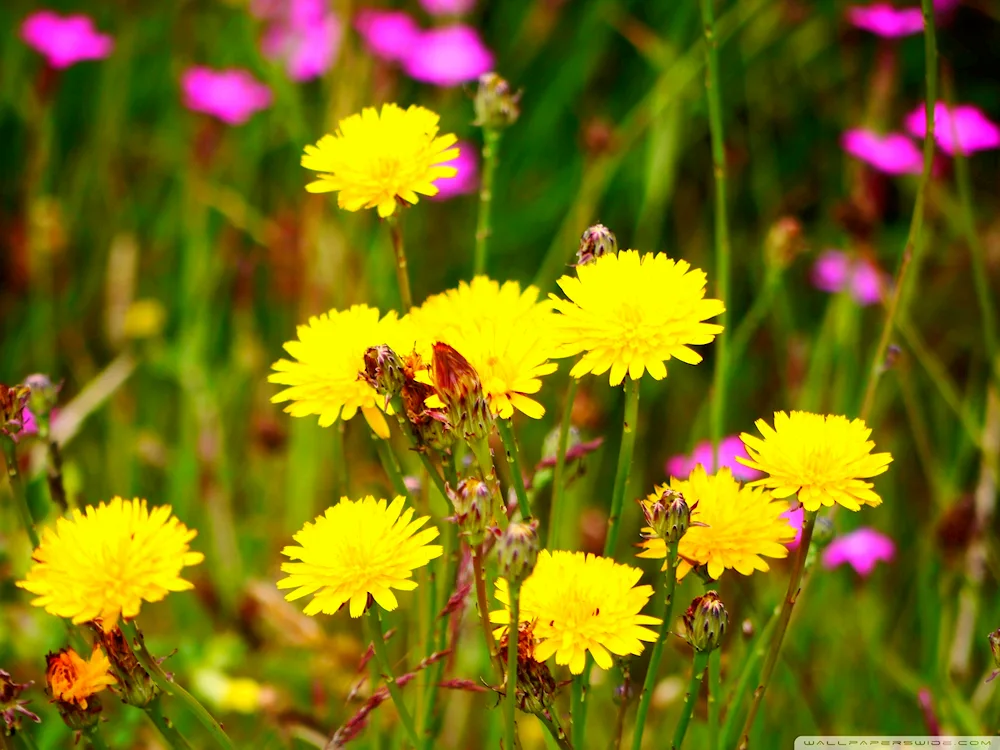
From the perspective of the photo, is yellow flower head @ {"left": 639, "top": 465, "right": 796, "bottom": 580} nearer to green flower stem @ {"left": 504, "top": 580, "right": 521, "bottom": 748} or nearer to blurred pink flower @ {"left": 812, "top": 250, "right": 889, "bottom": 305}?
green flower stem @ {"left": 504, "top": 580, "right": 521, "bottom": 748}

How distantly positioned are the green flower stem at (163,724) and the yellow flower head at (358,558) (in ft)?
0.38

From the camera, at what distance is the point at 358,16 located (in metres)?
1.65

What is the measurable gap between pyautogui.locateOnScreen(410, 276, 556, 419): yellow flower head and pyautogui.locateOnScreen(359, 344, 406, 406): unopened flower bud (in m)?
0.04

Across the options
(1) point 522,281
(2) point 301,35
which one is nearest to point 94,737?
(1) point 522,281

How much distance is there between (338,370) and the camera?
612 millimetres

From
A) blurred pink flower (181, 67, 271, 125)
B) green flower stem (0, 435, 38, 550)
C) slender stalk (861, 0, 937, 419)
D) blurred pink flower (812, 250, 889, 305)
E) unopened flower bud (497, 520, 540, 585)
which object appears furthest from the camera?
blurred pink flower (181, 67, 271, 125)

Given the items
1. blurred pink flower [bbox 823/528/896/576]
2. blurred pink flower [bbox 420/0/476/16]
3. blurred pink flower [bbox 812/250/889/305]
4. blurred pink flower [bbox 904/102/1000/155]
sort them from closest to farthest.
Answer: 1. blurred pink flower [bbox 823/528/896/576]
2. blurred pink flower [bbox 904/102/1000/155]
3. blurred pink flower [bbox 812/250/889/305]
4. blurred pink flower [bbox 420/0/476/16]

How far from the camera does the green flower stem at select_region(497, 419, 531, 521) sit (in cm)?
57

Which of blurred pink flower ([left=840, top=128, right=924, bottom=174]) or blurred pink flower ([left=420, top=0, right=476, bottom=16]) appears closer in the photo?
blurred pink flower ([left=840, top=128, right=924, bottom=174])

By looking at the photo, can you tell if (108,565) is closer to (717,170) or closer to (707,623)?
(707,623)

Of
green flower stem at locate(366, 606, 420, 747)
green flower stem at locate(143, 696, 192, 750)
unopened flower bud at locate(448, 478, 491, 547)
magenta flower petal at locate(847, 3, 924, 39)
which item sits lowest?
green flower stem at locate(143, 696, 192, 750)

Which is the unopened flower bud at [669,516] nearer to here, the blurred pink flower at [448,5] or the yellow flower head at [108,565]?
the yellow flower head at [108,565]

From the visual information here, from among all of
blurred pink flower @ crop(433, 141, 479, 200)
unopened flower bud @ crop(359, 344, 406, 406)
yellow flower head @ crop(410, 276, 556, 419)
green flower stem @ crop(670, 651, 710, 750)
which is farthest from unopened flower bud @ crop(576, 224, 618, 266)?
blurred pink flower @ crop(433, 141, 479, 200)

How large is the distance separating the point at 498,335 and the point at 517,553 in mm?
160
